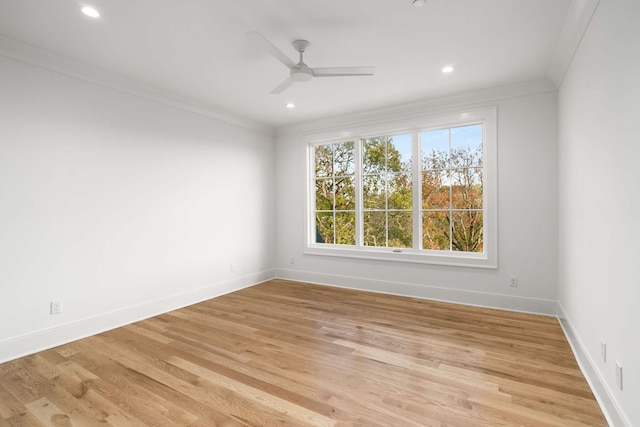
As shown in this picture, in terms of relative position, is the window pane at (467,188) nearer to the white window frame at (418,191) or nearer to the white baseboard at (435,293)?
the white window frame at (418,191)

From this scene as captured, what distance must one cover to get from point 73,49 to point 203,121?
1660mm

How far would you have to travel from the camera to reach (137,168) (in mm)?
3547

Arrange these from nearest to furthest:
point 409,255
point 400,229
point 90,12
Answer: point 90,12 < point 409,255 < point 400,229

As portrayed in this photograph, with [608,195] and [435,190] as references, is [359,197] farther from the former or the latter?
A: [608,195]

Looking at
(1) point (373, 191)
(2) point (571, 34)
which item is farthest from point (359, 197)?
(2) point (571, 34)

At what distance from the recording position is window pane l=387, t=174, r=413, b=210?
14.7 feet

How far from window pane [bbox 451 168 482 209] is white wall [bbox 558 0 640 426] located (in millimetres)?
1164

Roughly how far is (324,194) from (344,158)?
2.30 feet

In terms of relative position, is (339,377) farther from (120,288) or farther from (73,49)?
(73,49)

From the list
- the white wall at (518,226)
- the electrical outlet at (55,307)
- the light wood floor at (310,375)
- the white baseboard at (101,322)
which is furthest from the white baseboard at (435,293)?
the electrical outlet at (55,307)

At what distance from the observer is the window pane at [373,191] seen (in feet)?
15.5

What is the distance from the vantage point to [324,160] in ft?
17.3

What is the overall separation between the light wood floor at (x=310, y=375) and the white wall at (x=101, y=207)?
39 cm

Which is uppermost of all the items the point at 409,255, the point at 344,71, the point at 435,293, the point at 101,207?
the point at 344,71
